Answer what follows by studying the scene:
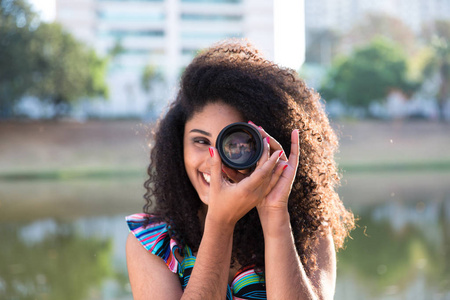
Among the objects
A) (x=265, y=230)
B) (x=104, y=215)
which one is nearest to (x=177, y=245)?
(x=265, y=230)

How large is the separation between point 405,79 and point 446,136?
440cm

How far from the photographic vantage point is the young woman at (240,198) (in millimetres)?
1181

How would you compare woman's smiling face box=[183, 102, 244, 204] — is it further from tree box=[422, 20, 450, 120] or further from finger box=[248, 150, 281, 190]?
tree box=[422, 20, 450, 120]

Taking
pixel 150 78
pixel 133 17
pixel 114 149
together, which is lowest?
pixel 114 149

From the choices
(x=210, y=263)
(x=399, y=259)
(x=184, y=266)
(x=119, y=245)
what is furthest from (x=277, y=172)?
(x=119, y=245)

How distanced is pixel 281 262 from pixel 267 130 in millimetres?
395

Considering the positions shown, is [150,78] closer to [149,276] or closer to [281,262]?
[149,276]

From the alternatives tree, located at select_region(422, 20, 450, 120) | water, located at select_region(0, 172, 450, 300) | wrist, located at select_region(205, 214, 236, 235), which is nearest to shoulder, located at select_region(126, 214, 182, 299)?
wrist, located at select_region(205, 214, 236, 235)

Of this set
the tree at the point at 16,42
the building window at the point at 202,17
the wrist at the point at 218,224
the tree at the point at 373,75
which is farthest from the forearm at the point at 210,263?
the building window at the point at 202,17

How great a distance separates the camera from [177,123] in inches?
64.0

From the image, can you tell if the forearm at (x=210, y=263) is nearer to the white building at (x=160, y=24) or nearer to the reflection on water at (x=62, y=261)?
the reflection on water at (x=62, y=261)

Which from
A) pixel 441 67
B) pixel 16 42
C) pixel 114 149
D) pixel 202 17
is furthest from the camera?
pixel 202 17

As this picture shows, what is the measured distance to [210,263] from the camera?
1.18m

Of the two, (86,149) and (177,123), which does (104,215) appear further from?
(86,149)
